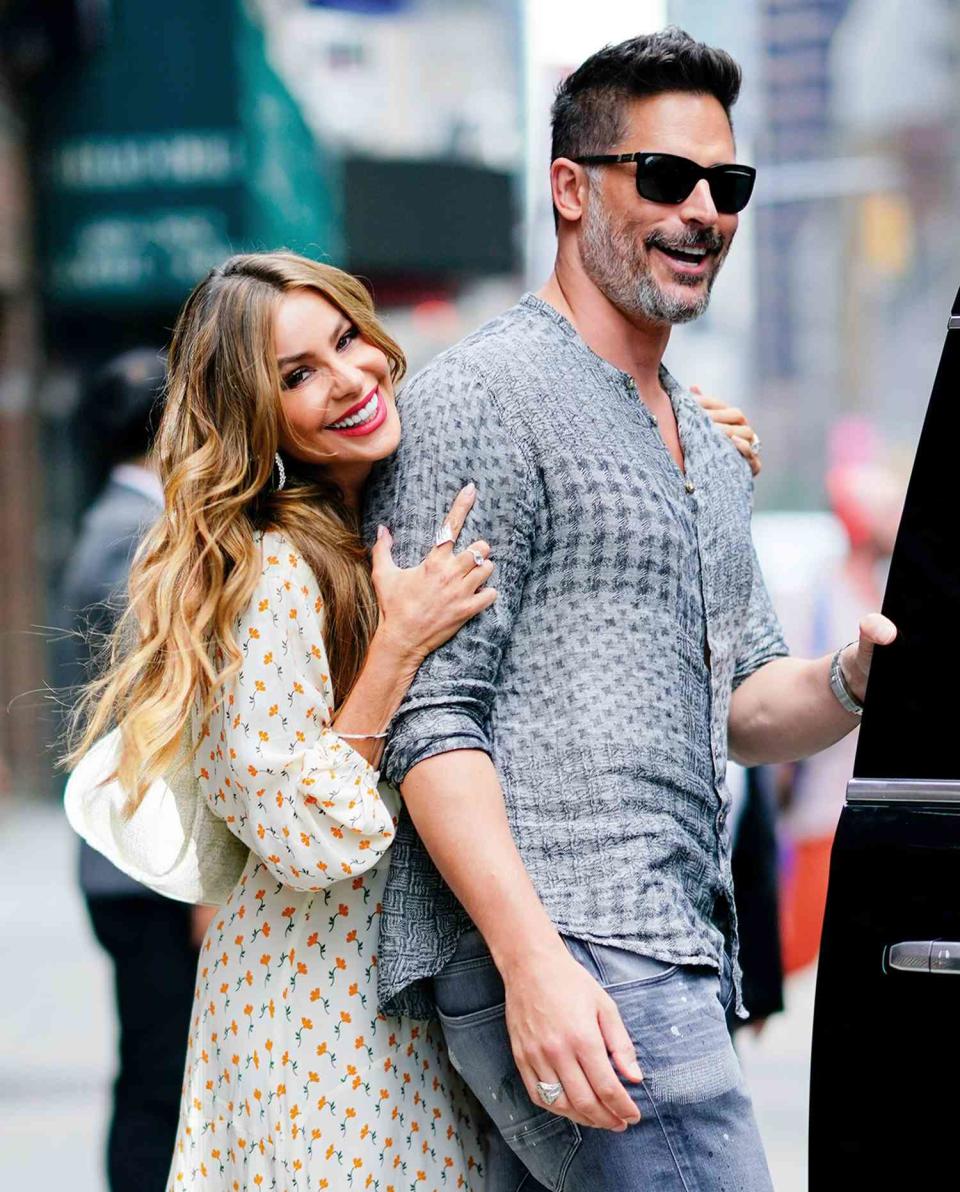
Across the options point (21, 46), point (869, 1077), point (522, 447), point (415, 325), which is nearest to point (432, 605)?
point (522, 447)

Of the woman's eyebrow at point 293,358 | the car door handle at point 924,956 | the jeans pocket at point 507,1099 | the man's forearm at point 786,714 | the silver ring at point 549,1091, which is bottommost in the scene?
the jeans pocket at point 507,1099

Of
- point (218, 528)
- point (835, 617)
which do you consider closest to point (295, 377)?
point (218, 528)

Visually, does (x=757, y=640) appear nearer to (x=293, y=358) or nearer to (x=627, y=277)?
(x=627, y=277)

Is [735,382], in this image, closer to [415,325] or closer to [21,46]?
[415,325]

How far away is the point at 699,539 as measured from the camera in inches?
83.0

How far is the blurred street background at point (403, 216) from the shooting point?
9070 millimetres

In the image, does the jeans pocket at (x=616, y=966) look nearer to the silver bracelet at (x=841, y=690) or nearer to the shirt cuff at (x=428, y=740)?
the shirt cuff at (x=428, y=740)

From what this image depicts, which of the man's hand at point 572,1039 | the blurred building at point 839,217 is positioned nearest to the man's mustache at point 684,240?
the man's hand at point 572,1039

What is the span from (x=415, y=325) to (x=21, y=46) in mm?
3124

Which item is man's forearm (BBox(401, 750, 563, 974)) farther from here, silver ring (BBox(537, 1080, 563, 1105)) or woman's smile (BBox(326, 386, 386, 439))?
woman's smile (BBox(326, 386, 386, 439))

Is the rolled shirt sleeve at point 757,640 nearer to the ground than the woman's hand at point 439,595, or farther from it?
nearer to the ground

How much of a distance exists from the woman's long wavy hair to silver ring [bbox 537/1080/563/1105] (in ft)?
1.75

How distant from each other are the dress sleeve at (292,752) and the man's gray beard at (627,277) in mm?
551

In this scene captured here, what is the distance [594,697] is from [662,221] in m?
0.62
